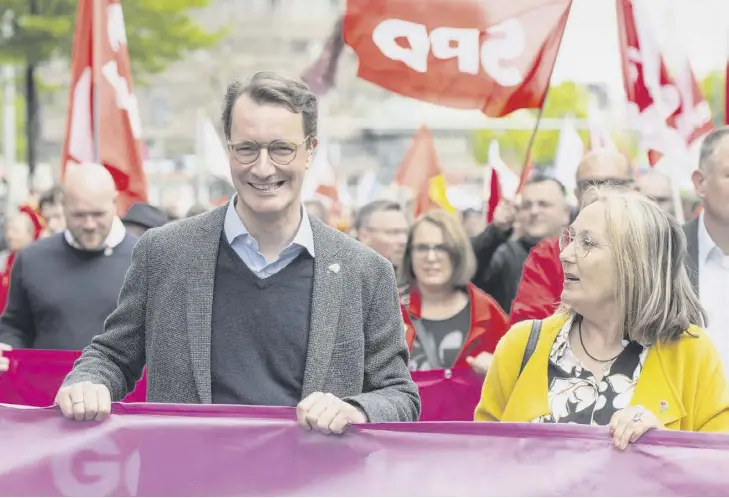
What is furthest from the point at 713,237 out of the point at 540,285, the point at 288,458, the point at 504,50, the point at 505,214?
the point at 505,214

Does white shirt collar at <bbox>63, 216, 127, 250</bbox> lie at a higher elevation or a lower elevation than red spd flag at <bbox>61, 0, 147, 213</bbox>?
lower

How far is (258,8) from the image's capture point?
73.2 m

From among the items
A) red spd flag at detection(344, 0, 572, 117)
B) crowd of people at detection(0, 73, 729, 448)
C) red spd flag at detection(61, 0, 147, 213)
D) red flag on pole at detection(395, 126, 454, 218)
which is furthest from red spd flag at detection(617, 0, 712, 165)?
red flag on pole at detection(395, 126, 454, 218)

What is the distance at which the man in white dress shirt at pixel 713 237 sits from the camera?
4.73m

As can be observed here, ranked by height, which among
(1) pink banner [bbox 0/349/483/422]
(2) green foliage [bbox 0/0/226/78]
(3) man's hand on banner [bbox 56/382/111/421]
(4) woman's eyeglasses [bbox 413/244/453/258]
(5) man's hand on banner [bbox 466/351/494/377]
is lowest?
(1) pink banner [bbox 0/349/483/422]

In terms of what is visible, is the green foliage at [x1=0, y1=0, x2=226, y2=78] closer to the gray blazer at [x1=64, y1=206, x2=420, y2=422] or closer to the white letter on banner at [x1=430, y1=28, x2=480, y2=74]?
the white letter on banner at [x1=430, y1=28, x2=480, y2=74]

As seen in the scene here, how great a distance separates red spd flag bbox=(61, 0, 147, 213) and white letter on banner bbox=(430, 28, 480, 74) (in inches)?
92.3

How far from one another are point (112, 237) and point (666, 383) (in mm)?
3771

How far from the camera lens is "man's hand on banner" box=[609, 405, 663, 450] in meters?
3.17

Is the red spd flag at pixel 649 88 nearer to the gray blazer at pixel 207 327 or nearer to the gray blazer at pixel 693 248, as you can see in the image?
the gray blazer at pixel 693 248

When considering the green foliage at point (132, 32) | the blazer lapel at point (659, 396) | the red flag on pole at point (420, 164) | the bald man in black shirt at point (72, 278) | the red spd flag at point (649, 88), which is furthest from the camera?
the green foliage at point (132, 32)

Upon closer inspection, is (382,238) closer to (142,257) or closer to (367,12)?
(367,12)

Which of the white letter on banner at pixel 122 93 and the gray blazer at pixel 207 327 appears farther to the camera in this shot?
the white letter on banner at pixel 122 93

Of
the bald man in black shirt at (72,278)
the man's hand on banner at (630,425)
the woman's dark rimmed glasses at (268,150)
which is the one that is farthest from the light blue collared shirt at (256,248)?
the bald man in black shirt at (72,278)
